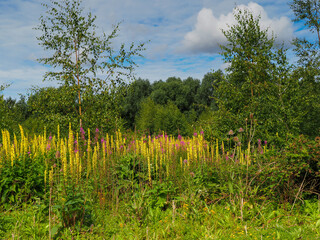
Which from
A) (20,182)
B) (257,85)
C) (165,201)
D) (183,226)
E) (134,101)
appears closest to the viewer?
(183,226)

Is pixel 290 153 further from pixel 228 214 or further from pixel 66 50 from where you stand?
pixel 66 50

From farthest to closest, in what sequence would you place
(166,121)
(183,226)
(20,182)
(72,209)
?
(166,121)
(20,182)
(183,226)
(72,209)

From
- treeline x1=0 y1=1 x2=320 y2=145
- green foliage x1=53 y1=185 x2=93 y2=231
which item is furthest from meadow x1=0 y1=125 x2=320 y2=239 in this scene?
treeline x1=0 y1=1 x2=320 y2=145

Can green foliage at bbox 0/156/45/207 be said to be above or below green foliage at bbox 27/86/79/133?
below

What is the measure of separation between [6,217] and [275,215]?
4560 millimetres

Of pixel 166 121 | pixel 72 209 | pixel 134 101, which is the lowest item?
pixel 72 209

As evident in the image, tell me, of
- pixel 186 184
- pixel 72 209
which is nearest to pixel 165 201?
pixel 186 184

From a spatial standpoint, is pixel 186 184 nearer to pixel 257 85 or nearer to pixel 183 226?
pixel 183 226

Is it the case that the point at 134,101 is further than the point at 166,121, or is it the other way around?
the point at 134,101

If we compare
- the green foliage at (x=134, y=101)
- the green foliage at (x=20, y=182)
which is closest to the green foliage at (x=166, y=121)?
the green foliage at (x=134, y=101)

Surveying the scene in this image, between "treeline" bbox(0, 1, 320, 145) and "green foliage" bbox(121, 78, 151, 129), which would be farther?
"green foliage" bbox(121, 78, 151, 129)

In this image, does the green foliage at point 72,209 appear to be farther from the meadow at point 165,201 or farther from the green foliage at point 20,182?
the green foliage at point 20,182

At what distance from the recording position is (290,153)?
5.03 m

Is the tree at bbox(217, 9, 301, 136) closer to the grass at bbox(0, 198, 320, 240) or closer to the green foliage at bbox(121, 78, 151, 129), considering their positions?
the grass at bbox(0, 198, 320, 240)
